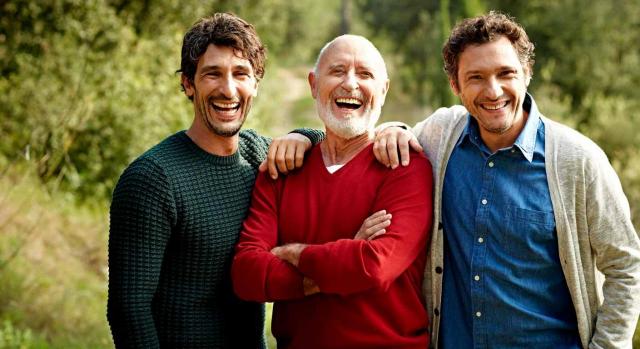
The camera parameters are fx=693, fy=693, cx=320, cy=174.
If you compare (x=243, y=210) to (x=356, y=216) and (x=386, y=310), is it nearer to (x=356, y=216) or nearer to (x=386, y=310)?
(x=356, y=216)

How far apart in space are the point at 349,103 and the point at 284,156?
38cm

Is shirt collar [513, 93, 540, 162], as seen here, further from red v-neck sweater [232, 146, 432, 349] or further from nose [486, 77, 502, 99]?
red v-neck sweater [232, 146, 432, 349]

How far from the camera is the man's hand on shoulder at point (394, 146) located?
3004 mm

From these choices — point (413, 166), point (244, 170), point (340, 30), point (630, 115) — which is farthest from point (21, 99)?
point (340, 30)

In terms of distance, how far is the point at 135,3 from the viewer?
38.9ft

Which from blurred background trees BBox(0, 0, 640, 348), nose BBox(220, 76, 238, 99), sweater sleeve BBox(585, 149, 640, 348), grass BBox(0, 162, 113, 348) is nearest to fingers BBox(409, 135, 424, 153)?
sweater sleeve BBox(585, 149, 640, 348)

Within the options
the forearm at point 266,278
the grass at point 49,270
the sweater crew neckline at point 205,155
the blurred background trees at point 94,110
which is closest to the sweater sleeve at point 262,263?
the forearm at point 266,278

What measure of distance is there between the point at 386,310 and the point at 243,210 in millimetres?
807

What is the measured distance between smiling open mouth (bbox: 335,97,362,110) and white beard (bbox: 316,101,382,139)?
0.14ft

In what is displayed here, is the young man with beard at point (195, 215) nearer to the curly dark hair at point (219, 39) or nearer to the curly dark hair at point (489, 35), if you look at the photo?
the curly dark hair at point (219, 39)

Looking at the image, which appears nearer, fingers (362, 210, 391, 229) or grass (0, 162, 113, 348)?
fingers (362, 210, 391, 229)

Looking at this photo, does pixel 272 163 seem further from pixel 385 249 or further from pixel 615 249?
pixel 615 249

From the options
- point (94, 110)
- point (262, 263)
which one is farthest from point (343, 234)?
point (94, 110)

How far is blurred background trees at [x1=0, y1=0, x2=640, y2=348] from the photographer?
21.8ft
